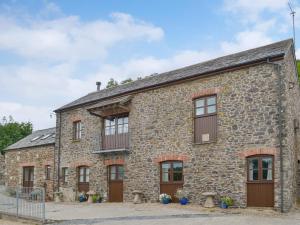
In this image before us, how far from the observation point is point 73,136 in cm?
2350

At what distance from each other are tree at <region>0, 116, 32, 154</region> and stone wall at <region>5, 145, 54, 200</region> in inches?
639

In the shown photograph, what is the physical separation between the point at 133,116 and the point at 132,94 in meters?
1.10

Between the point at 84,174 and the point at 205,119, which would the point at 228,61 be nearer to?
the point at 205,119

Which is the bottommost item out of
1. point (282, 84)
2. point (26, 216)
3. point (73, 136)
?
point (26, 216)

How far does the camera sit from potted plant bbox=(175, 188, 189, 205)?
16828 mm

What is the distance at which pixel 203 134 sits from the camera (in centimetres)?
1691

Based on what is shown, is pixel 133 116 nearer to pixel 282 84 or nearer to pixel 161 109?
pixel 161 109

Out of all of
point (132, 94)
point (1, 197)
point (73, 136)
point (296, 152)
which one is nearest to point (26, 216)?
point (1, 197)

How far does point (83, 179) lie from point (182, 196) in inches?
288

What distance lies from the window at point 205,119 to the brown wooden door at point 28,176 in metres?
14.0

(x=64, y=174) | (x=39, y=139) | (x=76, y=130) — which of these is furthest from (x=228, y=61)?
(x=39, y=139)

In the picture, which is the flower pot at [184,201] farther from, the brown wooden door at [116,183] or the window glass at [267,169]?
the brown wooden door at [116,183]

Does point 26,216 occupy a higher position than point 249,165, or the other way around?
point 249,165

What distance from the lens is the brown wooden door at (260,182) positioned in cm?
1474
